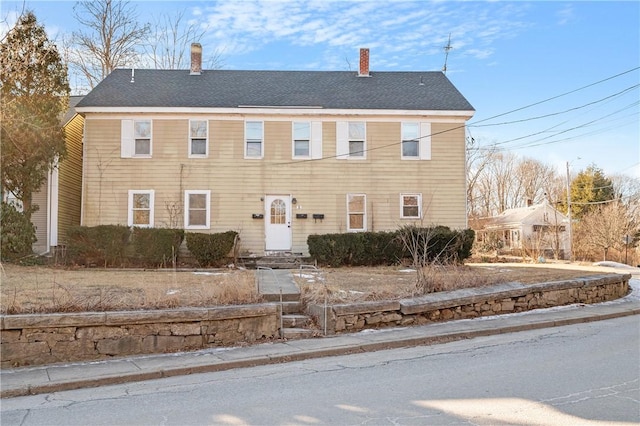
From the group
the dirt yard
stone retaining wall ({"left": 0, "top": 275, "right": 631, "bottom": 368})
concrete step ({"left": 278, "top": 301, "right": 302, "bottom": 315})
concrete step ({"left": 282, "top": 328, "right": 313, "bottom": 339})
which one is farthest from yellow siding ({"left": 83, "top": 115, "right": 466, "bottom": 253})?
concrete step ({"left": 282, "top": 328, "right": 313, "bottom": 339})

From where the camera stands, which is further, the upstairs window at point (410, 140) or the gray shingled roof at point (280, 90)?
the upstairs window at point (410, 140)

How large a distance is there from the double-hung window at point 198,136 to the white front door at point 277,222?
118 inches

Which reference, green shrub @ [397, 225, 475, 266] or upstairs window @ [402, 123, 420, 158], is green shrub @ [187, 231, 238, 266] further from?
upstairs window @ [402, 123, 420, 158]

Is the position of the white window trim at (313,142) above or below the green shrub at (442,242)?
above

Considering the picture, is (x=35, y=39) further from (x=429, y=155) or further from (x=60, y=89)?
(x=429, y=155)

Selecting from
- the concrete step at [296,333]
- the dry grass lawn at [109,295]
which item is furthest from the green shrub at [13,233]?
the concrete step at [296,333]

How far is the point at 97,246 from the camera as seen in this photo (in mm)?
16766

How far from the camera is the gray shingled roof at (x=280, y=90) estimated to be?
19.6 meters

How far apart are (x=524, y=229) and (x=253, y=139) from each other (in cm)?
2488

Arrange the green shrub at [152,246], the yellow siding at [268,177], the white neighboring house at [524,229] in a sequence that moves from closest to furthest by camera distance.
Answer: the green shrub at [152,246]
the yellow siding at [268,177]
the white neighboring house at [524,229]

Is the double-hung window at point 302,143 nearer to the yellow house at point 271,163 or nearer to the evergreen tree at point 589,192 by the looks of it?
the yellow house at point 271,163

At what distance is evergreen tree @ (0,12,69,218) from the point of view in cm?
1573

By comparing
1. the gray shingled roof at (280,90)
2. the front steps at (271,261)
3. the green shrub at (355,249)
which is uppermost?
the gray shingled roof at (280,90)

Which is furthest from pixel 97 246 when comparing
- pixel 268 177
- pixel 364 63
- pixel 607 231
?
pixel 607 231
